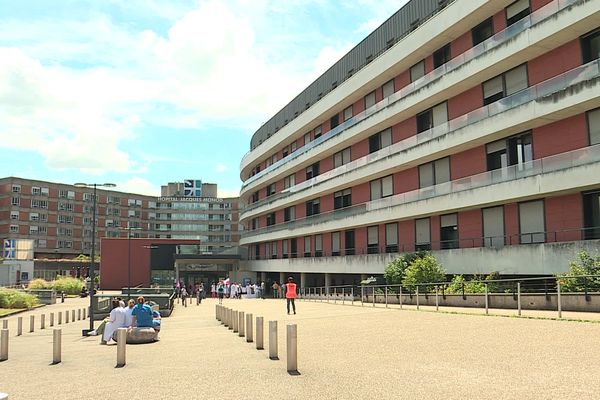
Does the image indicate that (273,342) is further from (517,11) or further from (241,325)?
(517,11)

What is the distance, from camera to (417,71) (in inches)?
1357

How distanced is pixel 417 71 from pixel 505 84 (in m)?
7.82

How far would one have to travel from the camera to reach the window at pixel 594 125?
2264 cm

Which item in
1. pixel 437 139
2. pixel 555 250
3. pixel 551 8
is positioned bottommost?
pixel 555 250

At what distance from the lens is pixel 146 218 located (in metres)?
115

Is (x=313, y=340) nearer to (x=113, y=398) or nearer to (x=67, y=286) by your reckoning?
(x=113, y=398)

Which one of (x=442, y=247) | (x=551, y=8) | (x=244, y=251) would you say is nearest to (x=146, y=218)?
(x=244, y=251)

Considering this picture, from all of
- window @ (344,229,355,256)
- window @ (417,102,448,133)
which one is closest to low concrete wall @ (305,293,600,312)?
window @ (417,102,448,133)

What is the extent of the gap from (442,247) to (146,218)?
303 ft

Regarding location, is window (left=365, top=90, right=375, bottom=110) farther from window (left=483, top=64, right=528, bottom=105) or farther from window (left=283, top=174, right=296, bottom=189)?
window (left=283, top=174, right=296, bottom=189)

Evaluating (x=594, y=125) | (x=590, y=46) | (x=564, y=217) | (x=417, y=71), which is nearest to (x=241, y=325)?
(x=564, y=217)

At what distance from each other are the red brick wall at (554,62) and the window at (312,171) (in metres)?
24.4

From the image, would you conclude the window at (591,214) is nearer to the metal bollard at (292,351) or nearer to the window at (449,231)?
the window at (449,231)

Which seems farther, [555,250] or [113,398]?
[555,250]
